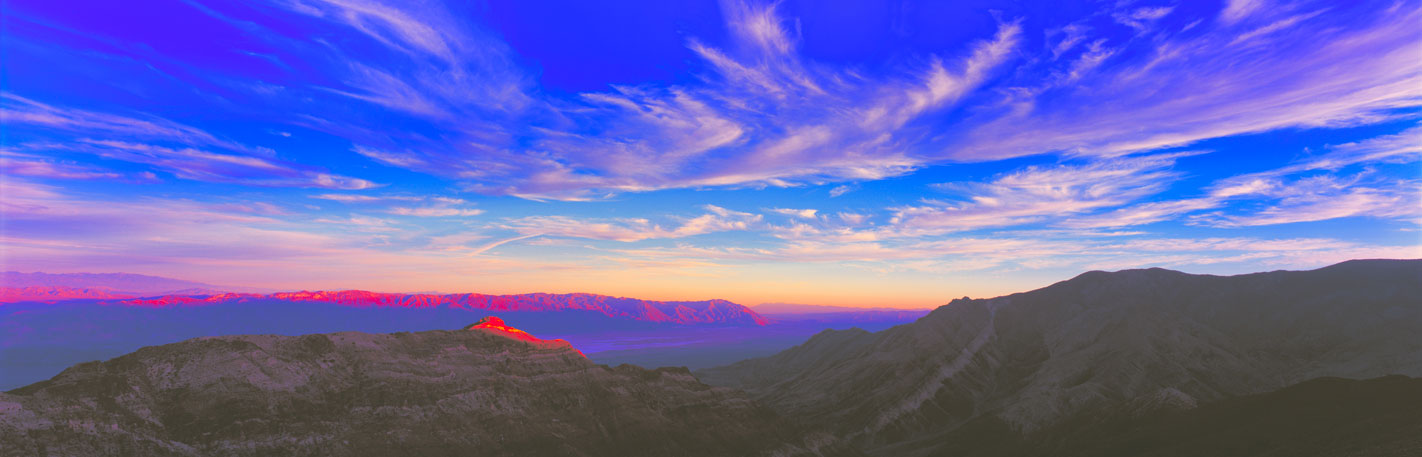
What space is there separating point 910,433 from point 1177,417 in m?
34.4

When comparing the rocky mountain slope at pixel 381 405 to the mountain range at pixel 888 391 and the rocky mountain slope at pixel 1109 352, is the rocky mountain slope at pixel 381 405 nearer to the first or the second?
the mountain range at pixel 888 391

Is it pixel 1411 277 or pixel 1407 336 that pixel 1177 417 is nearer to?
pixel 1407 336

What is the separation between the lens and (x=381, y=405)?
62.5 meters

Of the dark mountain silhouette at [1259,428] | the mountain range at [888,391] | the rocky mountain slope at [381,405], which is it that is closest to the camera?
the dark mountain silhouette at [1259,428]

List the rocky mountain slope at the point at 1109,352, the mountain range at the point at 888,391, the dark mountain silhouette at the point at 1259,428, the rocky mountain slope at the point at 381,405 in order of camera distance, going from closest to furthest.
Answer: the dark mountain silhouette at the point at 1259,428 < the rocky mountain slope at the point at 381,405 < the mountain range at the point at 888,391 < the rocky mountain slope at the point at 1109,352

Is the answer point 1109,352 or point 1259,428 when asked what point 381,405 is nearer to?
point 1259,428

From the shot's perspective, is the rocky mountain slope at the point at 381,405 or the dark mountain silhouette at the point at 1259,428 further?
the rocky mountain slope at the point at 381,405

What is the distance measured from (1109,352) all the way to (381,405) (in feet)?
358

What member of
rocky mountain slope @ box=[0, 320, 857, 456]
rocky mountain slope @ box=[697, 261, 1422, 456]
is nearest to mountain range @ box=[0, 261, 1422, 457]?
rocky mountain slope @ box=[0, 320, 857, 456]

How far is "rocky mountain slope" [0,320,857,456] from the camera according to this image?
166 ft

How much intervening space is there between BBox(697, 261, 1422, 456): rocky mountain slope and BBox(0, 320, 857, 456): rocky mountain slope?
24992 millimetres

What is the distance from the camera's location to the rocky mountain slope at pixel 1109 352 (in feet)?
298

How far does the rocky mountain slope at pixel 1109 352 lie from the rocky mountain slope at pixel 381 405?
2499 cm

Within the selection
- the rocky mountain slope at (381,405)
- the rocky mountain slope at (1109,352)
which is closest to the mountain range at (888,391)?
the rocky mountain slope at (381,405)
